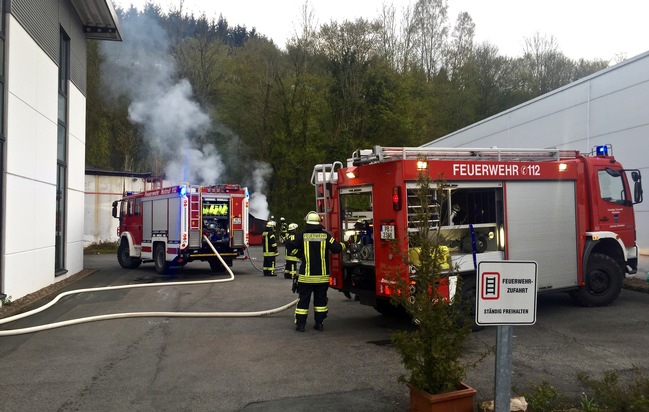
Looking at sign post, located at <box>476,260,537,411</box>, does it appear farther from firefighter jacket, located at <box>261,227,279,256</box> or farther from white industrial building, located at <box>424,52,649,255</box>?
white industrial building, located at <box>424,52,649,255</box>

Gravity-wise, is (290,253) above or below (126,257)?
above

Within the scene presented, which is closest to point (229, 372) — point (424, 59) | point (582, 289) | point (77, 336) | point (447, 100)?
point (77, 336)

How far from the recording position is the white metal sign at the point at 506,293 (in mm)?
3500

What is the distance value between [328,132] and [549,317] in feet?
81.4

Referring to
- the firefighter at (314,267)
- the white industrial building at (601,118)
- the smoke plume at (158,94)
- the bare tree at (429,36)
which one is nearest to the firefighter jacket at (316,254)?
the firefighter at (314,267)

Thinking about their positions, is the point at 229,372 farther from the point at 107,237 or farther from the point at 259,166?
the point at 259,166

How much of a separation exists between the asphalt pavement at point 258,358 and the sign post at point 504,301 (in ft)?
3.28

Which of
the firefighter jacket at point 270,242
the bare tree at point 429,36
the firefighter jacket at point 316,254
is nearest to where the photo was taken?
the firefighter jacket at point 316,254

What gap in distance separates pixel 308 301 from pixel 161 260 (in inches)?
358

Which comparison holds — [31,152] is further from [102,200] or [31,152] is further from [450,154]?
[102,200]

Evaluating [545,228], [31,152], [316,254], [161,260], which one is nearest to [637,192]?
[545,228]

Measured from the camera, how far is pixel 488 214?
7.89 m

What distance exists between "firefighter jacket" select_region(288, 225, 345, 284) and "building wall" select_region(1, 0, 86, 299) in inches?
226

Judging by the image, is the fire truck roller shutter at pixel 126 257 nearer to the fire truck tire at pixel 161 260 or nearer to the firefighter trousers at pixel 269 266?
the fire truck tire at pixel 161 260
